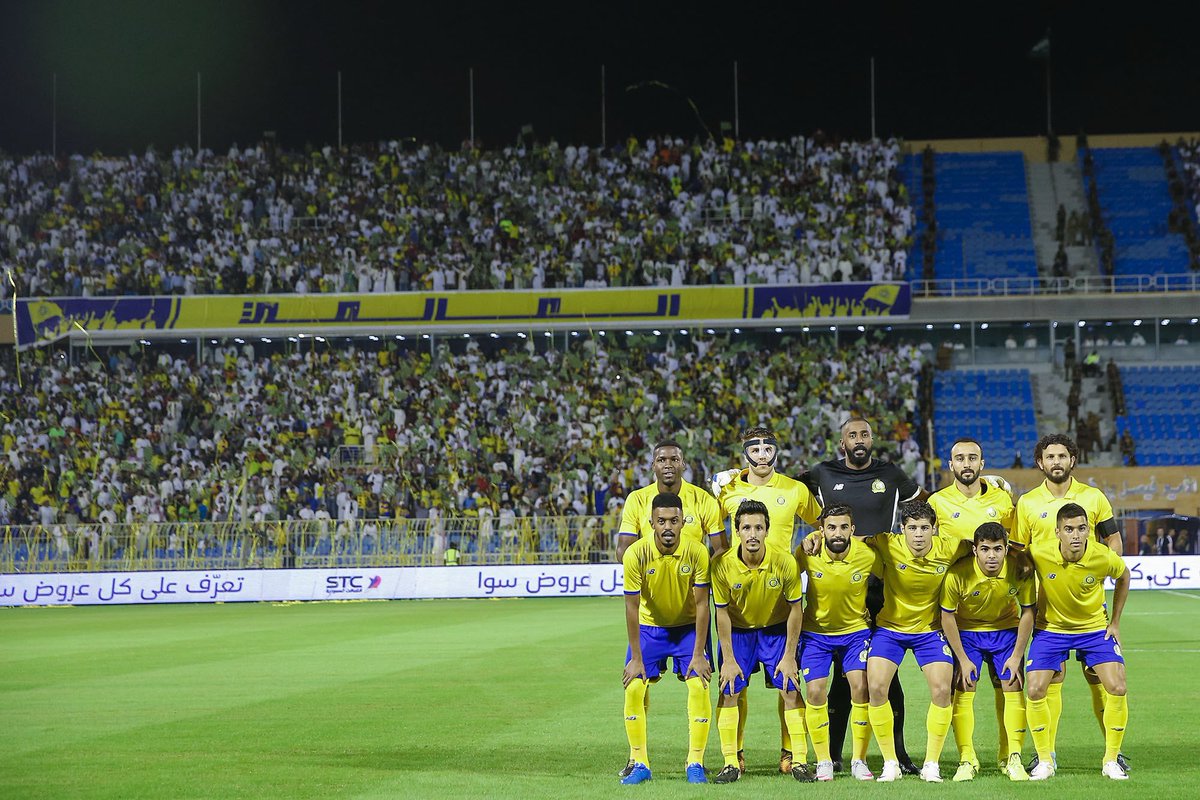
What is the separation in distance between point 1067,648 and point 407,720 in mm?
6262

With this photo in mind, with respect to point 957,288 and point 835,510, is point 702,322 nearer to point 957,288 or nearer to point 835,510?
point 957,288

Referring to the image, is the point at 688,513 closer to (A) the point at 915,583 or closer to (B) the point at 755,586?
(B) the point at 755,586

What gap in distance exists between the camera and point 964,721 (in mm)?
10469

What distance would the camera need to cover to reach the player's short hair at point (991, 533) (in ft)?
33.4

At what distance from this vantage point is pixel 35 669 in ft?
62.6

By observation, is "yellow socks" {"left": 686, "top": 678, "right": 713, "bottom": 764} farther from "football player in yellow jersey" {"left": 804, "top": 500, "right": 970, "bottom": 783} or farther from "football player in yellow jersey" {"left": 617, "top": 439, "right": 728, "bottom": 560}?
"football player in yellow jersey" {"left": 804, "top": 500, "right": 970, "bottom": 783}

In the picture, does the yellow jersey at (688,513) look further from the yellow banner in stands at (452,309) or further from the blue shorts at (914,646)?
the yellow banner in stands at (452,309)

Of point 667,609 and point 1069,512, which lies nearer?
point 1069,512

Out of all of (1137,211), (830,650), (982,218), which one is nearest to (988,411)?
(982,218)

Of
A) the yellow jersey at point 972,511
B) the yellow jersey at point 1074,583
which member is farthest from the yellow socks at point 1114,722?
the yellow jersey at point 972,511

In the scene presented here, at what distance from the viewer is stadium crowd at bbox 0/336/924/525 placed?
131 feet

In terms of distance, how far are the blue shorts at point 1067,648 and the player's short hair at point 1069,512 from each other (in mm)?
872

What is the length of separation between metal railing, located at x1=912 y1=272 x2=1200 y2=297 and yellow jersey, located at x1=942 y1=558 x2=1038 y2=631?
35904mm

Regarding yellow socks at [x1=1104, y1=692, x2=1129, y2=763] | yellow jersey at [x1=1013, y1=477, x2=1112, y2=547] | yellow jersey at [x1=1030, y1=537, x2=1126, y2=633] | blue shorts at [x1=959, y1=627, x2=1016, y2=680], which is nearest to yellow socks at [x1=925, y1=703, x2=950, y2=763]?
blue shorts at [x1=959, y1=627, x2=1016, y2=680]
